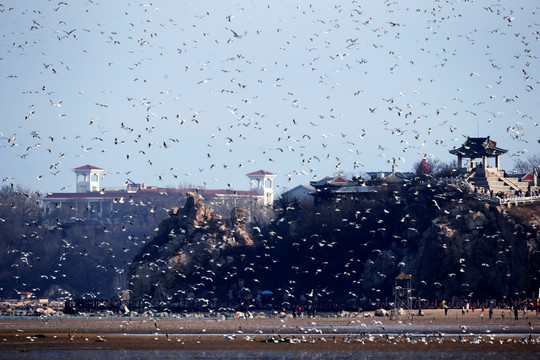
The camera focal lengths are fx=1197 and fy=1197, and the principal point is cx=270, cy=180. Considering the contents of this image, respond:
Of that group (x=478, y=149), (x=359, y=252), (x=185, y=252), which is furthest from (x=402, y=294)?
(x=478, y=149)

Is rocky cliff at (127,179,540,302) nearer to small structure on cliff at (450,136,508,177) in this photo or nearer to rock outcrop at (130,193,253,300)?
rock outcrop at (130,193,253,300)

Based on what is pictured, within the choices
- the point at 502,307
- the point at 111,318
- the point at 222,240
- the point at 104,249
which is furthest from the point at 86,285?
the point at 502,307

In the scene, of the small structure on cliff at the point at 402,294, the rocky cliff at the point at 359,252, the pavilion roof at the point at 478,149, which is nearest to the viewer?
the small structure on cliff at the point at 402,294

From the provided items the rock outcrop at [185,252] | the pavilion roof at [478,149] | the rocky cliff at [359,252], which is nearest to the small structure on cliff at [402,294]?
the rocky cliff at [359,252]

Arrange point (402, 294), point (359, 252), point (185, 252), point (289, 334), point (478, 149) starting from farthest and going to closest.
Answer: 1. point (478, 149)
2. point (185, 252)
3. point (359, 252)
4. point (402, 294)
5. point (289, 334)

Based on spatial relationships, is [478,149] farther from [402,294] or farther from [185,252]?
[185,252]

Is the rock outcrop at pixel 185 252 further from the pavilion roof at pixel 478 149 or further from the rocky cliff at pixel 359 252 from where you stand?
the pavilion roof at pixel 478 149

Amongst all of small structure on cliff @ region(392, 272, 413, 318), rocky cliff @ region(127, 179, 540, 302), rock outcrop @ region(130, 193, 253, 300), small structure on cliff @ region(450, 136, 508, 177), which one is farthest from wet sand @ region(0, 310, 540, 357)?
small structure on cliff @ region(450, 136, 508, 177)

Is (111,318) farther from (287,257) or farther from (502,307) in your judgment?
(502,307)

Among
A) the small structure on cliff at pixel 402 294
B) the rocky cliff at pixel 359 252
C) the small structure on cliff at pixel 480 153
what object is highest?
the small structure on cliff at pixel 480 153
